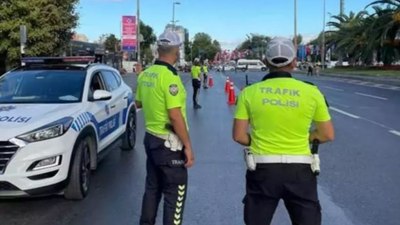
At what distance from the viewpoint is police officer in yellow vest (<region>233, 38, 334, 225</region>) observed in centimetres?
360

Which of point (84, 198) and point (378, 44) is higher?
point (378, 44)

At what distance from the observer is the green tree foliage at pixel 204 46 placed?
576 ft

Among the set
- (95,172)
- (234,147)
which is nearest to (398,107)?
(234,147)

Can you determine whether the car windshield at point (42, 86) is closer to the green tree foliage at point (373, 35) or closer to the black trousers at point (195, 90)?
the black trousers at point (195, 90)

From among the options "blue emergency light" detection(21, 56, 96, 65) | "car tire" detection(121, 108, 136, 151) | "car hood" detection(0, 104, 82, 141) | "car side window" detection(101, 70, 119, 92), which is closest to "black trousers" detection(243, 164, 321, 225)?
"car hood" detection(0, 104, 82, 141)

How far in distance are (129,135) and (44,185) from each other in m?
4.24

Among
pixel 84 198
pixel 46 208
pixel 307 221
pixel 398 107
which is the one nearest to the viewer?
pixel 307 221

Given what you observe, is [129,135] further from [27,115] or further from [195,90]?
[195,90]

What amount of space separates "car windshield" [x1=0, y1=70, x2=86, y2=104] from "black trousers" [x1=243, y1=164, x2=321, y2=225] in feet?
13.7

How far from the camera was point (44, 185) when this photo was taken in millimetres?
6109

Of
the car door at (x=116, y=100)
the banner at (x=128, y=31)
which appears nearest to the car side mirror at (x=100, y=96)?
the car door at (x=116, y=100)

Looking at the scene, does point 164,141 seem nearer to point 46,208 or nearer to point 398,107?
point 46,208

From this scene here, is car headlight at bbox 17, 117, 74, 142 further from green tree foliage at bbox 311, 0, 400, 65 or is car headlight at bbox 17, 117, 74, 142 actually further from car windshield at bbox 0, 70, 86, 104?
green tree foliage at bbox 311, 0, 400, 65

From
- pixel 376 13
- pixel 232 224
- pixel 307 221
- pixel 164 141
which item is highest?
pixel 376 13
